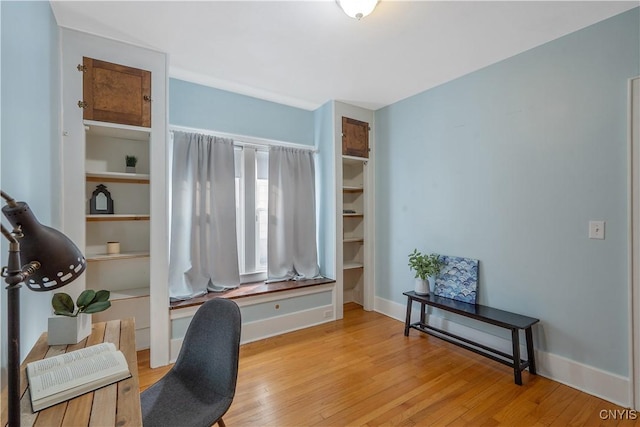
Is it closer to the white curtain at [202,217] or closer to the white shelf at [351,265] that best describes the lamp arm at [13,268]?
the white curtain at [202,217]

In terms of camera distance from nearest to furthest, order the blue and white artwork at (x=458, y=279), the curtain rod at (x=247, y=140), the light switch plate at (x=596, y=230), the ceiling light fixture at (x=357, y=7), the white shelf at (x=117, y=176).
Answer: the ceiling light fixture at (x=357, y=7) → the light switch plate at (x=596, y=230) → the white shelf at (x=117, y=176) → the blue and white artwork at (x=458, y=279) → the curtain rod at (x=247, y=140)

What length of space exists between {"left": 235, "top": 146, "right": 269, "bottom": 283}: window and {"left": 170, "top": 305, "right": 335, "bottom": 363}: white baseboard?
588mm

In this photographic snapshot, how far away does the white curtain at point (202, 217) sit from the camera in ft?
9.50

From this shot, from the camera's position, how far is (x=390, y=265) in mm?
3713

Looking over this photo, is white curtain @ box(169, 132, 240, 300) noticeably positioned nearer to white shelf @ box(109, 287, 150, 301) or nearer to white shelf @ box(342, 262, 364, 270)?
white shelf @ box(109, 287, 150, 301)

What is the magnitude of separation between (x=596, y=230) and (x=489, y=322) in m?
1.01

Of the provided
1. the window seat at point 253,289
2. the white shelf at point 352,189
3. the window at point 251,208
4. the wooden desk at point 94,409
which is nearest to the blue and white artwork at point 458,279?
the window seat at point 253,289

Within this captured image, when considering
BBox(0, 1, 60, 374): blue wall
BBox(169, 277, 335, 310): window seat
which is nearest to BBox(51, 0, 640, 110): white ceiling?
BBox(0, 1, 60, 374): blue wall

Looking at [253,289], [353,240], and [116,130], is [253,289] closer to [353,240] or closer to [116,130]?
[353,240]

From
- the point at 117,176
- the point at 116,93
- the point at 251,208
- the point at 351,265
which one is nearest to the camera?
the point at 116,93

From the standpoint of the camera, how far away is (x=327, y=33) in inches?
86.9

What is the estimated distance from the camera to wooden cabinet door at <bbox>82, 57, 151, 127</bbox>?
7.43 ft

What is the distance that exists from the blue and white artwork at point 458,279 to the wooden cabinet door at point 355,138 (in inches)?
64.6

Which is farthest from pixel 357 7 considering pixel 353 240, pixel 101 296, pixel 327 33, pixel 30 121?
pixel 353 240
